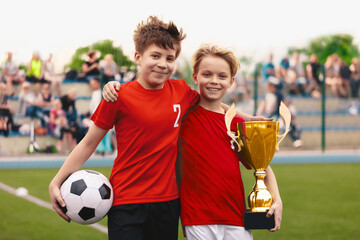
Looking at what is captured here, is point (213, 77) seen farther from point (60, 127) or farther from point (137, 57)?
point (60, 127)

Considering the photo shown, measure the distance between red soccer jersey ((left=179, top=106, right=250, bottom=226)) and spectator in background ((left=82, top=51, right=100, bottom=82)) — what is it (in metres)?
11.7

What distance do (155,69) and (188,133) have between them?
0.40m

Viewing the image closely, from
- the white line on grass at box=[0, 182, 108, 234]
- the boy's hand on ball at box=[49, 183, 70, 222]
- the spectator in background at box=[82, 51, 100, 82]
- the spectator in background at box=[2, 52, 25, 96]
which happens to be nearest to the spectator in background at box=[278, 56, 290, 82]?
the spectator in background at box=[82, 51, 100, 82]

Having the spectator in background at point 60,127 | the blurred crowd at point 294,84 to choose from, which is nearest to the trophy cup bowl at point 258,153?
the spectator in background at point 60,127

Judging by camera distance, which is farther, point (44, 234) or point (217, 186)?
point (44, 234)

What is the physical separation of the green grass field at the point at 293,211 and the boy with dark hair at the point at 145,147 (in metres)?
2.55

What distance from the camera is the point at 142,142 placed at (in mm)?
2826

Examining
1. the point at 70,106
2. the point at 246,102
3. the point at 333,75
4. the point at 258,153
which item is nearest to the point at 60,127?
the point at 70,106

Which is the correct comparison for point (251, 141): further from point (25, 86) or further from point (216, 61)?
point (25, 86)

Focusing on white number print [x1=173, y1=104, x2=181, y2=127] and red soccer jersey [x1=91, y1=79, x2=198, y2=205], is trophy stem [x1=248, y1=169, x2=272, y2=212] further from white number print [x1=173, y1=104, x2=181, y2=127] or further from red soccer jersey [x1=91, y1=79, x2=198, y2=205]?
white number print [x1=173, y1=104, x2=181, y2=127]

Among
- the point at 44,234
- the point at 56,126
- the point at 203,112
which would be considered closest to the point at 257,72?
the point at 56,126

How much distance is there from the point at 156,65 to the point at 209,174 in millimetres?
641

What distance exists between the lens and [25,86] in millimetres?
13789

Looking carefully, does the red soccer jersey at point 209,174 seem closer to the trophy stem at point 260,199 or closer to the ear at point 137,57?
the trophy stem at point 260,199
